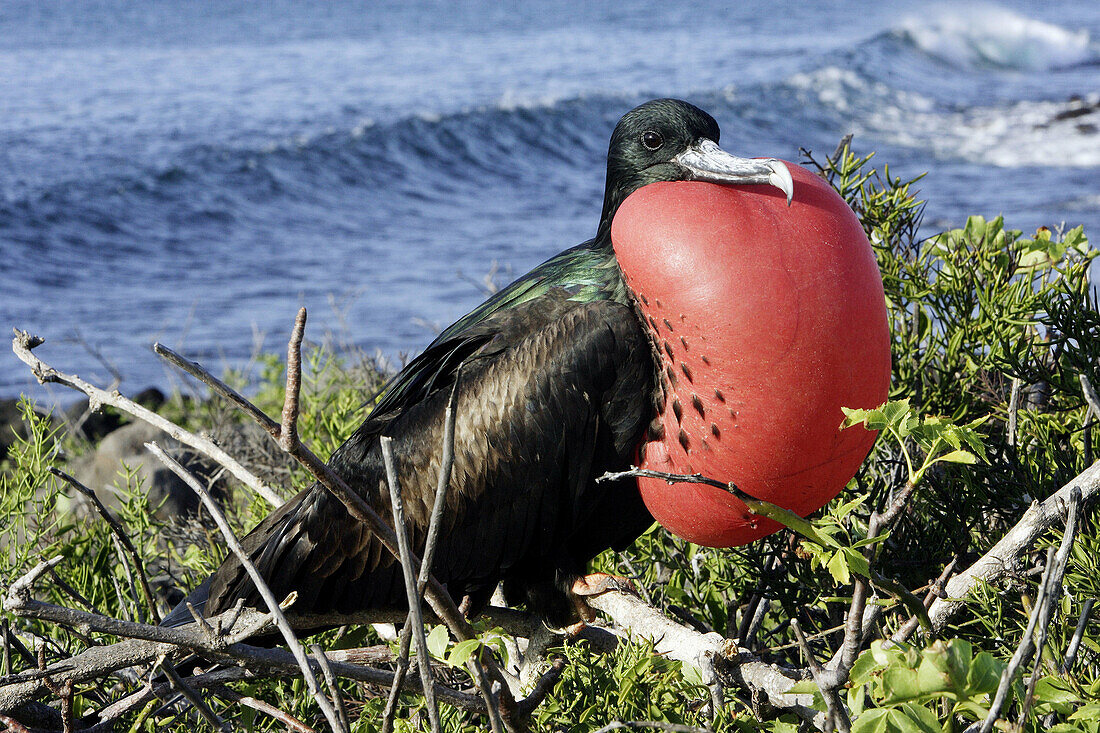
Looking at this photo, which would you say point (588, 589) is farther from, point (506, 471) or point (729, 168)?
point (729, 168)

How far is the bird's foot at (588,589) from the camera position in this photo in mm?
1808

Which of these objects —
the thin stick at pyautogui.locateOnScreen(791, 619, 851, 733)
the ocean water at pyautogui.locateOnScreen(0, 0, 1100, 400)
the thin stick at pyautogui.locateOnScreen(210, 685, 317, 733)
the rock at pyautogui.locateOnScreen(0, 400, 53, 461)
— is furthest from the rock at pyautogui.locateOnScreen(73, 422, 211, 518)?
the thin stick at pyautogui.locateOnScreen(791, 619, 851, 733)

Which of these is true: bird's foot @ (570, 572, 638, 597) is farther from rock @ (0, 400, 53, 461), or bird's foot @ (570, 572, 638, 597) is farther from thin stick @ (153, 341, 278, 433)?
rock @ (0, 400, 53, 461)

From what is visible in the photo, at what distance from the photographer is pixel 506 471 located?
1.85m

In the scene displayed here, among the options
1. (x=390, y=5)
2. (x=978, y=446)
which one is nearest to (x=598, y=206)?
(x=978, y=446)

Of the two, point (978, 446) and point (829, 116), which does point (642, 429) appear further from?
point (829, 116)

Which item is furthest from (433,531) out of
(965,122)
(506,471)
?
(965,122)

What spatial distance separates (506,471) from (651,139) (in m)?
0.65

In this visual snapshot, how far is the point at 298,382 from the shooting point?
0.89m

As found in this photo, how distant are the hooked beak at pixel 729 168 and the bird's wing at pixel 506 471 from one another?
262mm

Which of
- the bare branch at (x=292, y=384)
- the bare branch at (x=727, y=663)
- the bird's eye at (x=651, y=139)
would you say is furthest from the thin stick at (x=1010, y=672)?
the bird's eye at (x=651, y=139)

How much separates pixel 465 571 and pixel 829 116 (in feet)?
48.1

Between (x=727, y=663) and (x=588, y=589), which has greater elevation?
(x=727, y=663)

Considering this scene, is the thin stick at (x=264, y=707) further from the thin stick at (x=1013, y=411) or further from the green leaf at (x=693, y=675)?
the thin stick at (x=1013, y=411)
